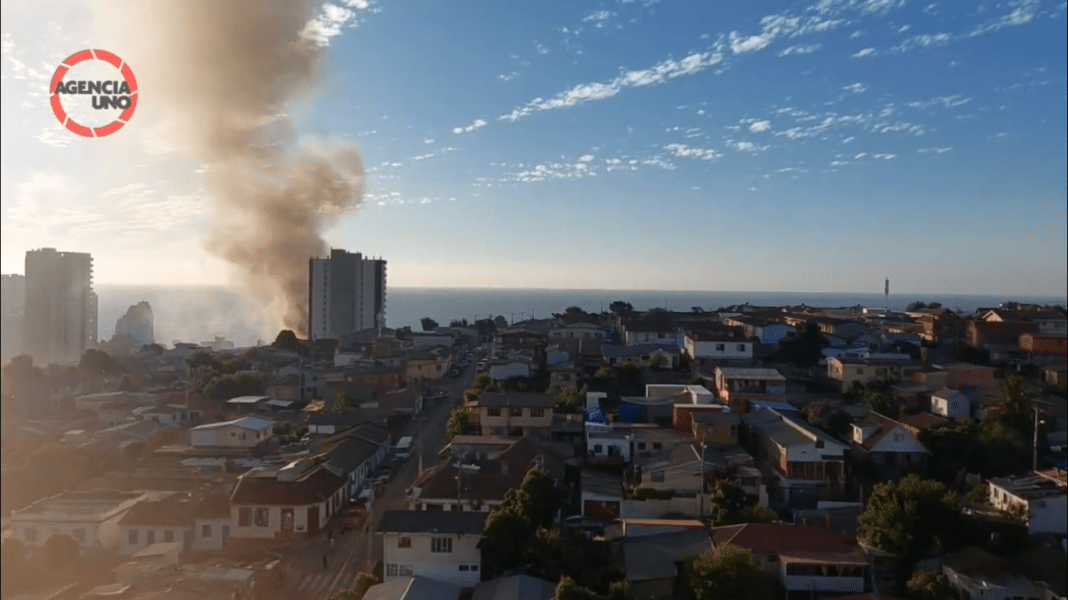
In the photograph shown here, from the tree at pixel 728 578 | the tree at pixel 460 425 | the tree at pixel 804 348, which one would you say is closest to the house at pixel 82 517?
the tree at pixel 460 425

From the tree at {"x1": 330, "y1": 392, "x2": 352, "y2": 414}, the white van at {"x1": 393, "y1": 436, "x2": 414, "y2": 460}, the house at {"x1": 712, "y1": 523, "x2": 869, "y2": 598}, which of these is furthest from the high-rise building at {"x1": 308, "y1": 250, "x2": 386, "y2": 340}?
the house at {"x1": 712, "y1": 523, "x2": 869, "y2": 598}

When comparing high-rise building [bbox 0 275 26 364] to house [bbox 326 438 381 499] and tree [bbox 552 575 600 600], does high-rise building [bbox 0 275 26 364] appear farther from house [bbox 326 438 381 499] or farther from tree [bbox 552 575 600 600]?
house [bbox 326 438 381 499]

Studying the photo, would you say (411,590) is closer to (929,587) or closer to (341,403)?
(929,587)

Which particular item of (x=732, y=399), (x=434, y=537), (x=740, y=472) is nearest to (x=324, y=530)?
(x=434, y=537)

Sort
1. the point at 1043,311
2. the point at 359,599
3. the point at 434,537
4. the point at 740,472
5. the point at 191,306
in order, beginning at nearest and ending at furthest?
the point at 359,599 < the point at 434,537 < the point at 740,472 < the point at 1043,311 < the point at 191,306

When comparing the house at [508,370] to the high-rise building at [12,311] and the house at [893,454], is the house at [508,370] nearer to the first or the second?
the house at [893,454]

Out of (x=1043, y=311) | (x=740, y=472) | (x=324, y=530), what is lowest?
(x=324, y=530)

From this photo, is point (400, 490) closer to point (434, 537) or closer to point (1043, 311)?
point (434, 537)
